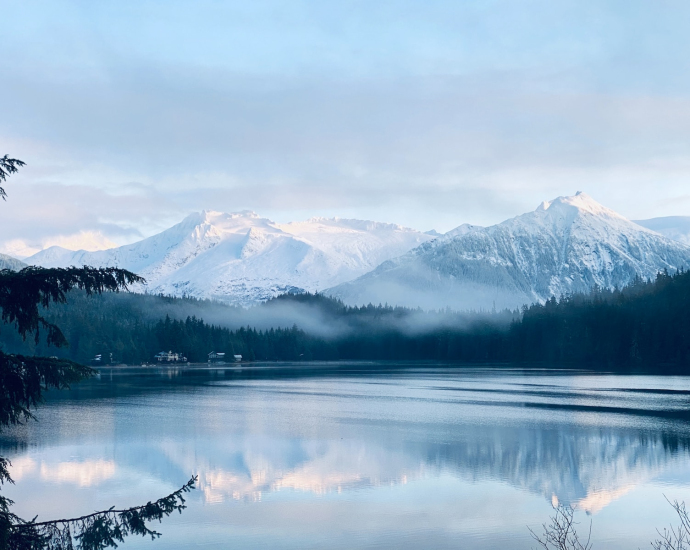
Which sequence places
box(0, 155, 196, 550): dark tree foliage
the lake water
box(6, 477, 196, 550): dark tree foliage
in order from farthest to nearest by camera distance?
the lake water, box(6, 477, 196, 550): dark tree foliage, box(0, 155, 196, 550): dark tree foliage

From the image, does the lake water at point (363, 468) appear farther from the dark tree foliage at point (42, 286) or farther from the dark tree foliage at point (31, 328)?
the dark tree foliage at point (42, 286)

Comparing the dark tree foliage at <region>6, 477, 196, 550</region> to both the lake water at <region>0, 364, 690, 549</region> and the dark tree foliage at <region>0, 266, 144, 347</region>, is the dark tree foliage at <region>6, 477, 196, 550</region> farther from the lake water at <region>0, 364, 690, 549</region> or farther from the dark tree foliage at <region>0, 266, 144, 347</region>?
the lake water at <region>0, 364, 690, 549</region>

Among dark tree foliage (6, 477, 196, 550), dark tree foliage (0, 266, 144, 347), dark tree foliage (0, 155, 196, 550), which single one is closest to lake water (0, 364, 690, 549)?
dark tree foliage (6, 477, 196, 550)

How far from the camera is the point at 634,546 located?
28328 mm

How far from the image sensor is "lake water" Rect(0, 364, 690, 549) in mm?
30609

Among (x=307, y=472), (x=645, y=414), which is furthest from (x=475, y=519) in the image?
(x=645, y=414)

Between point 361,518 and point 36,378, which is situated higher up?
point 36,378

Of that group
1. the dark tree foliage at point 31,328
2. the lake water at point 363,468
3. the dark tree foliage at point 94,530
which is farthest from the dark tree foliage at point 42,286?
the lake water at point 363,468

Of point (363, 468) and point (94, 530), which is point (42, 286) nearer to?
point (94, 530)

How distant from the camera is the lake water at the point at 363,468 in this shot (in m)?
30.6

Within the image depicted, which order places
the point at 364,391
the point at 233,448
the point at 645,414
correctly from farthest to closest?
1. the point at 364,391
2. the point at 645,414
3. the point at 233,448

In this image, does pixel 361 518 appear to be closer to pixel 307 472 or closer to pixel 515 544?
pixel 515 544

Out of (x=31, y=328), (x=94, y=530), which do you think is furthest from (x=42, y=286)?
(x=94, y=530)

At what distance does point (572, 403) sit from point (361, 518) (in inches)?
2178
